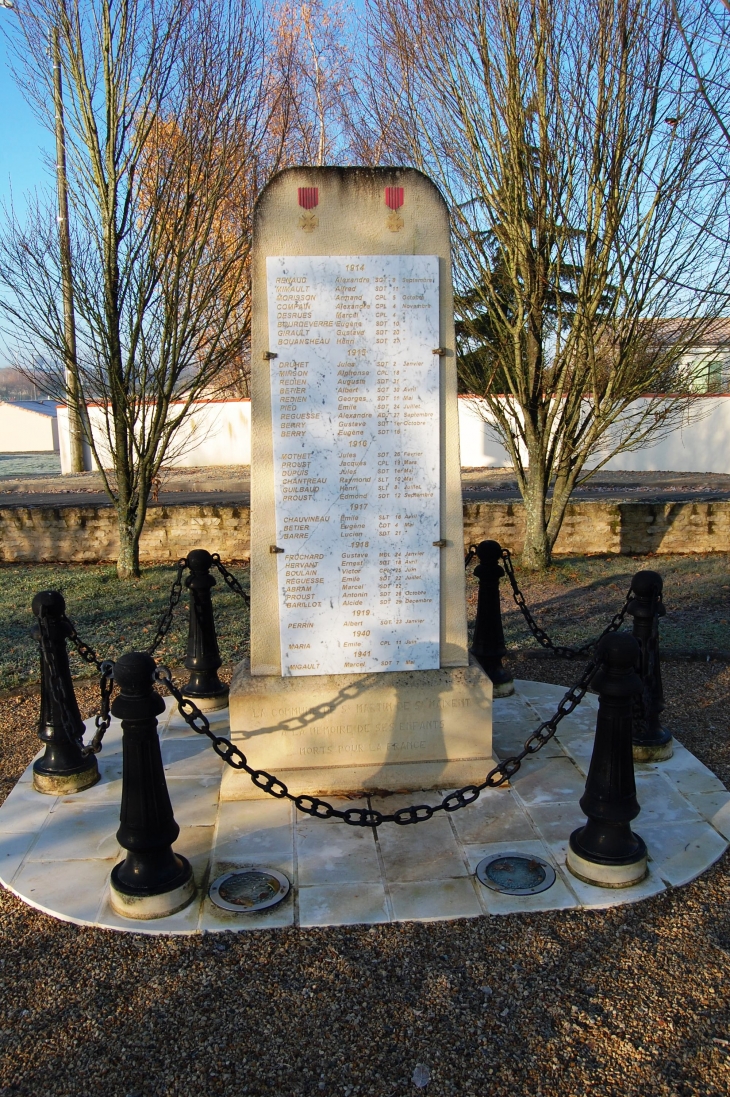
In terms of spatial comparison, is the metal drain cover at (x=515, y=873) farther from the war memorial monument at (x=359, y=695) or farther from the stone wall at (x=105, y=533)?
the stone wall at (x=105, y=533)

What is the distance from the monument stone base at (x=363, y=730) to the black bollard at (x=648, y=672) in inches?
39.7

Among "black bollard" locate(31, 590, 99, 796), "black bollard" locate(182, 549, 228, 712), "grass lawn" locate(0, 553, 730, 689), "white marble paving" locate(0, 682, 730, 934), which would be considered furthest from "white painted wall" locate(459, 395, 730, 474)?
"black bollard" locate(31, 590, 99, 796)

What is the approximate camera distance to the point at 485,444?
24.5 metres

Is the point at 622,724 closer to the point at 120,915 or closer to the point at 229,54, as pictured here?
the point at 120,915

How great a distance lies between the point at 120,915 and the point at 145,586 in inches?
267

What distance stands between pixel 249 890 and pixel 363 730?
109 cm

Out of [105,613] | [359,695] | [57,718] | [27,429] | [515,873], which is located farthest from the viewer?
[27,429]

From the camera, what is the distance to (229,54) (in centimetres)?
858

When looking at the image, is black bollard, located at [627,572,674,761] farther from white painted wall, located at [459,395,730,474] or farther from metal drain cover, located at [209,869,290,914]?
white painted wall, located at [459,395,730,474]

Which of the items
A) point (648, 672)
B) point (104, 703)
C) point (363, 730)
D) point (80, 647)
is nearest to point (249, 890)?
point (363, 730)

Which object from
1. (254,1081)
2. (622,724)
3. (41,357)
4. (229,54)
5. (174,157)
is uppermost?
(229,54)

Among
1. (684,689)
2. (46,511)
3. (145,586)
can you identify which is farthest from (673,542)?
(46,511)

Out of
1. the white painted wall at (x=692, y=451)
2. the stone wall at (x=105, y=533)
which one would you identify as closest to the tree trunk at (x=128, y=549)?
the stone wall at (x=105, y=533)

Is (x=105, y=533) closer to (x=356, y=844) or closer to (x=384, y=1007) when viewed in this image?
(x=356, y=844)
